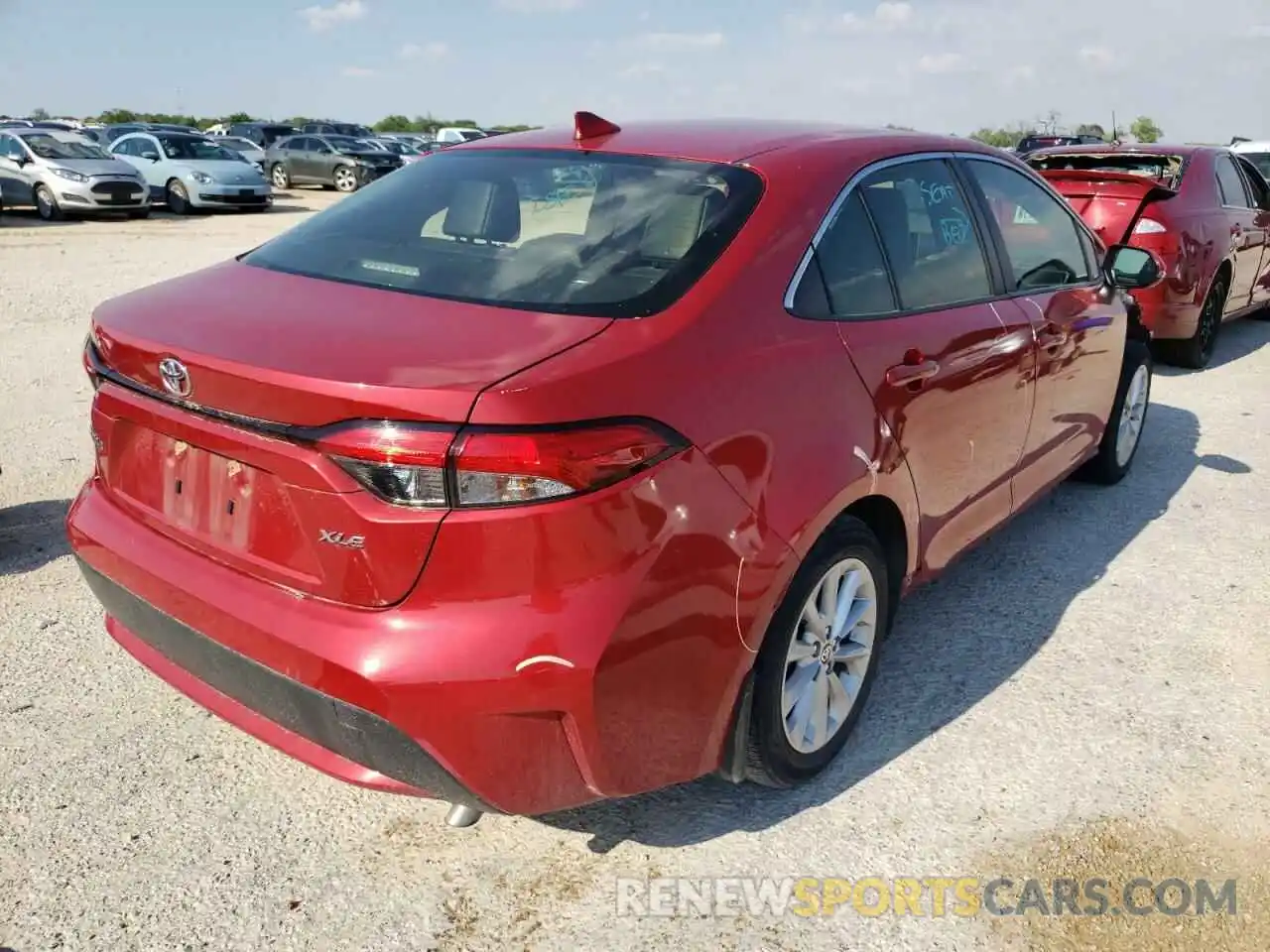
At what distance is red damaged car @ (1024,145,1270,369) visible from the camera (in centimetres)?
727

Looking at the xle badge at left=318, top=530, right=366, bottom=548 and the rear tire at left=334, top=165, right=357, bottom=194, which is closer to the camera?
the xle badge at left=318, top=530, right=366, bottom=548

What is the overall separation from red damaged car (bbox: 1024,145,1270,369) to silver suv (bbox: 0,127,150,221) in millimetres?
16822

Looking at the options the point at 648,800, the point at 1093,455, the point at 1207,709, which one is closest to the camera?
the point at 648,800

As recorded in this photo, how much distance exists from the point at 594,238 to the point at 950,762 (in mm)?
1766

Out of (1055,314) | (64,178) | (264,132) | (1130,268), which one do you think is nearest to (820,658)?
(1055,314)

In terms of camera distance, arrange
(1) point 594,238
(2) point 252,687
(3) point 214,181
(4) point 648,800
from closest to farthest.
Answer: (2) point 252,687, (1) point 594,238, (4) point 648,800, (3) point 214,181

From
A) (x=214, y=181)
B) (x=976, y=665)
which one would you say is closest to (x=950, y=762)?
(x=976, y=665)

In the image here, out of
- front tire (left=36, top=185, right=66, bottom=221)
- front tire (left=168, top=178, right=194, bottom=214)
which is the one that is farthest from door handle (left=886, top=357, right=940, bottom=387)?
front tire (left=168, top=178, right=194, bottom=214)

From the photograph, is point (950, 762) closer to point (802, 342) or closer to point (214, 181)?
point (802, 342)

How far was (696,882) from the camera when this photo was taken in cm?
252

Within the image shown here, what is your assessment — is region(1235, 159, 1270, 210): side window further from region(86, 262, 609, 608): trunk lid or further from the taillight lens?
the taillight lens

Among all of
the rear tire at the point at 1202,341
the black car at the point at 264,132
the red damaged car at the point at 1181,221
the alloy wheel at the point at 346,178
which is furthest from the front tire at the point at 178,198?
the rear tire at the point at 1202,341

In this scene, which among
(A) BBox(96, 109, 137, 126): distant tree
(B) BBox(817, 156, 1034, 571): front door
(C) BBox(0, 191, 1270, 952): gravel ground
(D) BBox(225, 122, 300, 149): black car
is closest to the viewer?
(C) BBox(0, 191, 1270, 952): gravel ground

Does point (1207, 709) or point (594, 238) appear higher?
point (594, 238)
